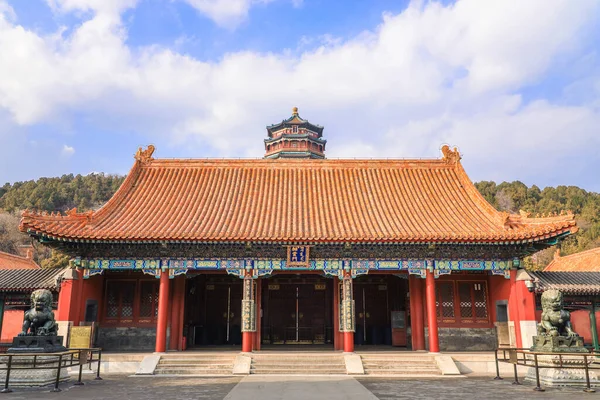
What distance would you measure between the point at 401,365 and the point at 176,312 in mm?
8143

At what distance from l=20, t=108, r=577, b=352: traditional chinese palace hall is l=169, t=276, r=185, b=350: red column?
4 cm

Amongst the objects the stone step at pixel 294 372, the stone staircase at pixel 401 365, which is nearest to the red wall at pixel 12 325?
the stone step at pixel 294 372

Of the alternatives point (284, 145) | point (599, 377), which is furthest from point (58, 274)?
point (284, 145)

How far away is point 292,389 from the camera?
417 inches

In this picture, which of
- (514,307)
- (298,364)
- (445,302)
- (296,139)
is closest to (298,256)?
(298,364)

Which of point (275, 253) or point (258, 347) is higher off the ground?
point (275, 253)

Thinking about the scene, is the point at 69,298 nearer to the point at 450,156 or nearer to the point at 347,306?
the point at 347,306

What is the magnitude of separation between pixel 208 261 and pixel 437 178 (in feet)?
34.7

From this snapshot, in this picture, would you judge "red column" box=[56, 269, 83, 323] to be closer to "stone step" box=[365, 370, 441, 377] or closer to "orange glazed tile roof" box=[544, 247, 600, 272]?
"stone step" box=[365, 370, 441, 377]

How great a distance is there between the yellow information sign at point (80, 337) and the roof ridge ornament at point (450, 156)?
15920 mm

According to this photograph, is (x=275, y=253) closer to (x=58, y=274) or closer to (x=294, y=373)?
(x=294, y=373)

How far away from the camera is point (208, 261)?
15.5 metres

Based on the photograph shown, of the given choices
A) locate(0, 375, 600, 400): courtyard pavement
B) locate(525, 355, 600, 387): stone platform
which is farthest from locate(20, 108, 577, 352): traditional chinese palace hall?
locate(525, 355, 600, 387): stone platform

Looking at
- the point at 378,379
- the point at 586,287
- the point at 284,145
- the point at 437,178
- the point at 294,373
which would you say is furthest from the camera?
the point at 284,145
